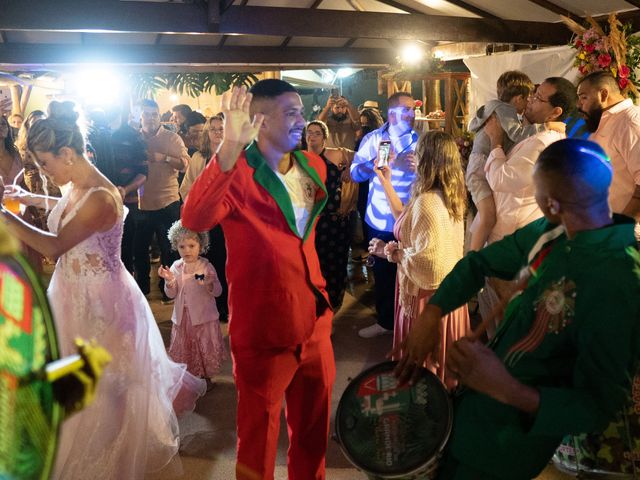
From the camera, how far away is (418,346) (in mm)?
1902

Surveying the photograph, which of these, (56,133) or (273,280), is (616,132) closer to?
(273,280)

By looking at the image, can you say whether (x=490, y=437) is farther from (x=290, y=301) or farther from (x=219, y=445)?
(x=219, y=445)

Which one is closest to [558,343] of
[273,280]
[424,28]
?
[273,280]

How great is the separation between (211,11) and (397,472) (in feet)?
20.1

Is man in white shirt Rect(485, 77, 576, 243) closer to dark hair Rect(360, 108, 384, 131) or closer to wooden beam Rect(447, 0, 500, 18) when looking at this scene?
dark hair Rect(360, 108, 384, 131)

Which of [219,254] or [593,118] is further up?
[593,118]

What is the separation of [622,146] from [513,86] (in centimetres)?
87

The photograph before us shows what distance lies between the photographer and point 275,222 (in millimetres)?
2484

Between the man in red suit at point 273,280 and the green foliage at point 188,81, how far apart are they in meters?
10.9

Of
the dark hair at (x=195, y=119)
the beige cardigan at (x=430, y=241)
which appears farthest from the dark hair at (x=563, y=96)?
the dark hair at (x=195, y=119)

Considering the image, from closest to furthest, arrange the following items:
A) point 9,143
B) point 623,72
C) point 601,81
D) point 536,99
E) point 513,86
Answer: point 536,99 → point 601,81 → point 513,86 → point 623,72 → point 9,143

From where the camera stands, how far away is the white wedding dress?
298 centimetres

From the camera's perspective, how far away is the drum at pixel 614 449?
6.55ft

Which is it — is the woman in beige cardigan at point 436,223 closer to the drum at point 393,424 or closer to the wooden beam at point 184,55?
the drum at point 393,424
